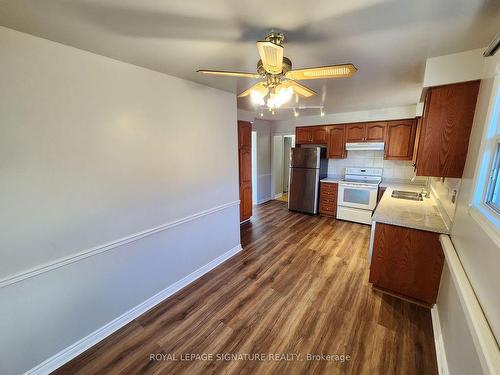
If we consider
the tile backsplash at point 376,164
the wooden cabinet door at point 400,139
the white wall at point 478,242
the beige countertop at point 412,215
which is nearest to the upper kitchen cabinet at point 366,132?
the wooden cabinet door at point 400,139

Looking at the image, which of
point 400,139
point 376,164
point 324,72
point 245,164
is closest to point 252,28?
point 324,72

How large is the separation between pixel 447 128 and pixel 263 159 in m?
4.13

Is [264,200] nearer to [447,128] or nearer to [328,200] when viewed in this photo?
[328,200]

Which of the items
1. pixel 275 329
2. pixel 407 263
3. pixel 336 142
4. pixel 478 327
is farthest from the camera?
pixel 336 142

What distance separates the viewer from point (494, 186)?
3.79 ft

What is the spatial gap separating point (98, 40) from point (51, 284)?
1701 millimetres

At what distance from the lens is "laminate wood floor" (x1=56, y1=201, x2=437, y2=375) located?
59.4 inches

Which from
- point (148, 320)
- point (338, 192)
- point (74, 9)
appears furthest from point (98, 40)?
point (338, 192)

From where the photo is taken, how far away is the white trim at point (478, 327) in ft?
2.54

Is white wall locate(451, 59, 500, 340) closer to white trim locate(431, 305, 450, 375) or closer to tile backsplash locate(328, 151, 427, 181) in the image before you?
white trim locate(431, 305, 450, 375)

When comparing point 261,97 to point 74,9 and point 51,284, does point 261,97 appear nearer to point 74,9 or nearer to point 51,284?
point 74,9

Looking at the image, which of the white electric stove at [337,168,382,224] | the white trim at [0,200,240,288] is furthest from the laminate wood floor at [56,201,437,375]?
the white electric stove at [337,168,382,224]

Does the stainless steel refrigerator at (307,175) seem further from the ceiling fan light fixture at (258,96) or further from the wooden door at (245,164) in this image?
the ceiling fan light fixture at (258,96)

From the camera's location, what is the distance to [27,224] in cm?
130
